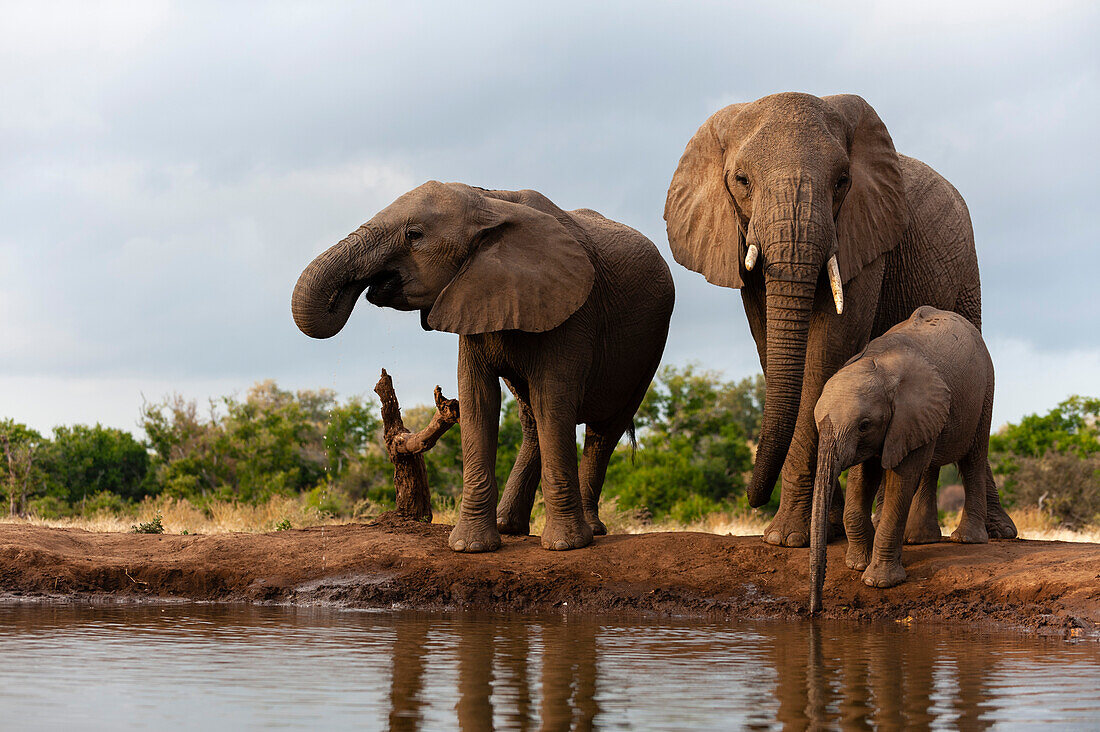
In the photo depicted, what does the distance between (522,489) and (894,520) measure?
12.3 ft

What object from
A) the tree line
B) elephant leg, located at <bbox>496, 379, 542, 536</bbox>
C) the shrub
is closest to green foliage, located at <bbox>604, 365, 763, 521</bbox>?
the tree line

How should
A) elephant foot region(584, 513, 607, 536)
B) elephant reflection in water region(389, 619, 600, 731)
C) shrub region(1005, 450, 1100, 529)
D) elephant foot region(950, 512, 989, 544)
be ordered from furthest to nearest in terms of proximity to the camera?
shrub region(1005, 450, 1100, 529) → elephant foot region(584, 513, 607, 536) → elephant foot region(950, 512, 989, 544) → elephant reflection in water region(389, 619, 600, 731)

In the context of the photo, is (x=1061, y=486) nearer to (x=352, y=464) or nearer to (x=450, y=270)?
(x=352, y=464)

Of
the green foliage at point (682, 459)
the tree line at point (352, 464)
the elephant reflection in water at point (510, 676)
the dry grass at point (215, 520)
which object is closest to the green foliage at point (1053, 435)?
the tree line at point (352, 464)

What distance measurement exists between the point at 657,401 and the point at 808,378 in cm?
1864

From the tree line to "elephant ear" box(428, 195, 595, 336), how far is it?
443 inches

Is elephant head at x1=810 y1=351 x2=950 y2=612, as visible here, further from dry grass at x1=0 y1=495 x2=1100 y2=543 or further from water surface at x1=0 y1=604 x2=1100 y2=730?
dry grass at x1=0 y1=495 x2=1100 y2=543

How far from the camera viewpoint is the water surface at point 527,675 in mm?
4906

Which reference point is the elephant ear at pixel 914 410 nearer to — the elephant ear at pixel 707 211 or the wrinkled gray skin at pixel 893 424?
the wrinkled gray skin at pixel 893 424

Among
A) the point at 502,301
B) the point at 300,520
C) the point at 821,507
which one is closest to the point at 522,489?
the point at 502,301

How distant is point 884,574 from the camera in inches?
344

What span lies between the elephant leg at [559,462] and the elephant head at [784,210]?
1382 mm

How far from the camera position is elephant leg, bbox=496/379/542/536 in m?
11.3

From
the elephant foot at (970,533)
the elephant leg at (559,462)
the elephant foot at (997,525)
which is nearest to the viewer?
the elephant leg at (559,462)
